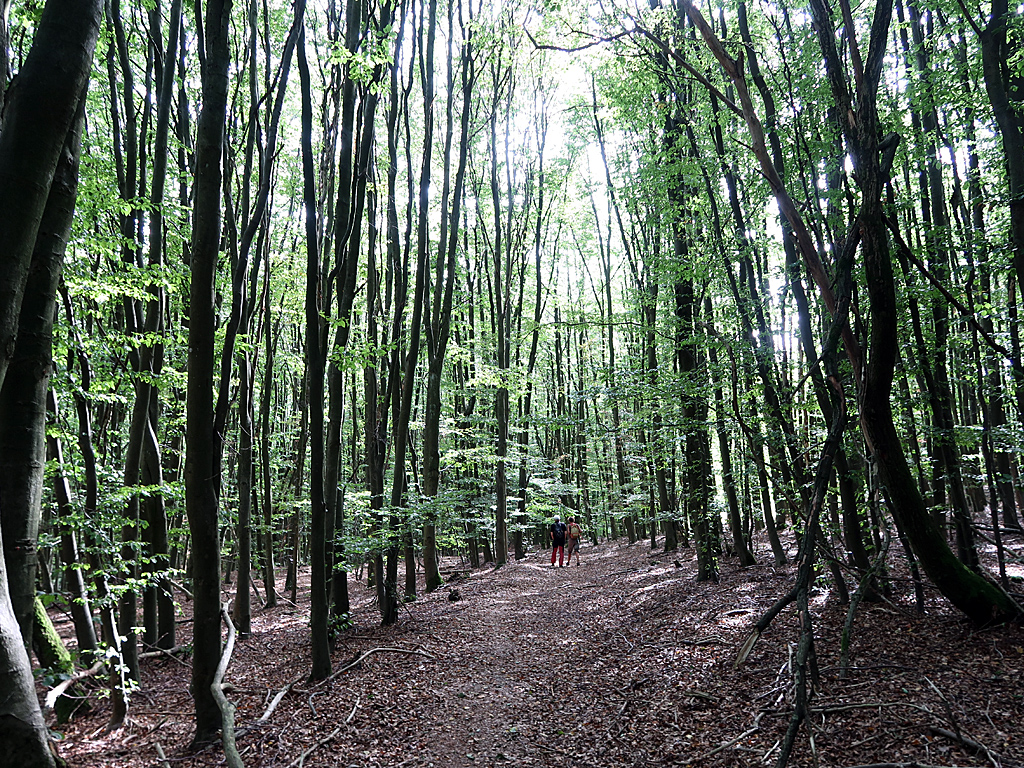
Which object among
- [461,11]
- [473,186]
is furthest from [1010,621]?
[473,186]

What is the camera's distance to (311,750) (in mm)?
5461

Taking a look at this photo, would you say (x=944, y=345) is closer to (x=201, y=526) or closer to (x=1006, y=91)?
(x=1006, y=91)

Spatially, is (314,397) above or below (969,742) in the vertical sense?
above

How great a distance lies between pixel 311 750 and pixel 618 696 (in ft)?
10.4

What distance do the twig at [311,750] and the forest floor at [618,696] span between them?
0.08ft

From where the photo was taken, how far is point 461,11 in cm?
1280

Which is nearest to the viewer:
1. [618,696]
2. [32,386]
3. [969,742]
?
[32,386]

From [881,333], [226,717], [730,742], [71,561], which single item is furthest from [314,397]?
[881,333]

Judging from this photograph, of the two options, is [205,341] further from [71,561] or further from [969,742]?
[969,742]

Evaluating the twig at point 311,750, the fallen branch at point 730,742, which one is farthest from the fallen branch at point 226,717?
the fallen branch at point 730,742

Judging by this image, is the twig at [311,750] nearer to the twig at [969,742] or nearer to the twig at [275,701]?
the twig at [275,701]

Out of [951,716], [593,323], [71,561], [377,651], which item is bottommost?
[377,651]

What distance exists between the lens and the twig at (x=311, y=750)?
5.16m

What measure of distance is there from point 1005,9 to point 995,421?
5856 mm
